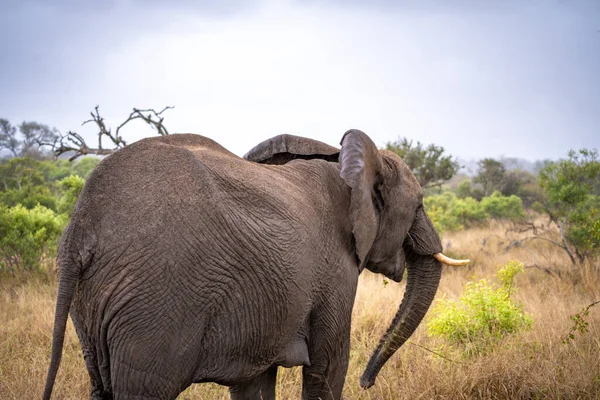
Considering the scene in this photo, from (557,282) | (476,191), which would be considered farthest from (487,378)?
(476,191)

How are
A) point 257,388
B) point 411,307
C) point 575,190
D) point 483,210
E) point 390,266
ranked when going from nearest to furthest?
point 257,388
point 390,266
point 411,307
point 575,190
point 483,210

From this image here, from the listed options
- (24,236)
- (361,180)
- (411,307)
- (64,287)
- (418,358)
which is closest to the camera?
(64,287)

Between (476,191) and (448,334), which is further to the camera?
(476,191)

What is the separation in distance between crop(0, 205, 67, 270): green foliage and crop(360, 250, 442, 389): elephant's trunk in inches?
275

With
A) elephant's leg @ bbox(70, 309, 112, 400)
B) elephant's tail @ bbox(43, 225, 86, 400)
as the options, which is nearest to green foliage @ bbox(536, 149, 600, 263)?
elephant's leg @ bbox(70, 309, 112, 400)

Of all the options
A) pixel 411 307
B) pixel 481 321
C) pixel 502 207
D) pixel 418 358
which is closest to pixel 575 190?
pixel 481 321

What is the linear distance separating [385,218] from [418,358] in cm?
192

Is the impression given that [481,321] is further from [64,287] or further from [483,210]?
[483,210]

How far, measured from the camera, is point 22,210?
31.2 ft

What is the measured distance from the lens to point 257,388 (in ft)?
12.0

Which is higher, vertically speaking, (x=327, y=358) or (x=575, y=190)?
(x=575, y=190)

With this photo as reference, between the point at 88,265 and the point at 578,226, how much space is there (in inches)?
394

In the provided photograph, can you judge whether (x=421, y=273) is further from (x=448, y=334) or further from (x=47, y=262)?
(x=47, y=262)

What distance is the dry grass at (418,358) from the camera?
165 inches
